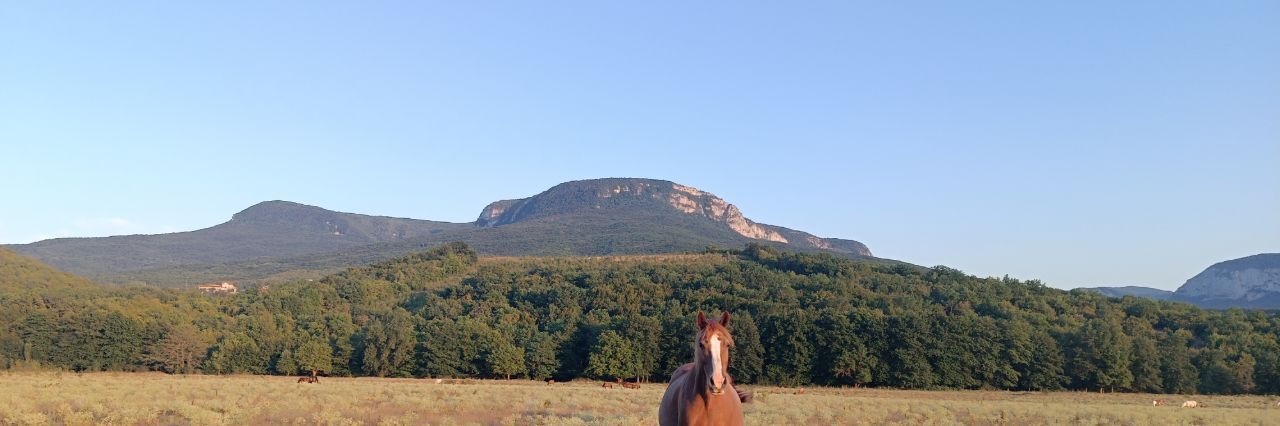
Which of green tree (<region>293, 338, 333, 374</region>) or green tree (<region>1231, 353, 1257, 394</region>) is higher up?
green tree (<region>1231, 353, 1257, 394</region>)

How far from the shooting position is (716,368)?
7781mm

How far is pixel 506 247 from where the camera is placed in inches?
7028

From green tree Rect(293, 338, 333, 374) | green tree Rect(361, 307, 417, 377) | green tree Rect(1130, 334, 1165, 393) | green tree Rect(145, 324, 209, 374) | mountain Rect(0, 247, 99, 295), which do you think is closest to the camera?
green tree Rect(1130, 334, 1165, 393)

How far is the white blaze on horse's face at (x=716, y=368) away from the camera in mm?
7582

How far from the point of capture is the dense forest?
59.5m

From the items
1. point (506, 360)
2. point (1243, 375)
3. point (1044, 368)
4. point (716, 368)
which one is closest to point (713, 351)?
point (716, 368)

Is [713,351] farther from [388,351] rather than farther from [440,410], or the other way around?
[388,351]

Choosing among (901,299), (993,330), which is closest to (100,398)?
(993,330)

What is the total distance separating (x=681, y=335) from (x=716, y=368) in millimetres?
57395

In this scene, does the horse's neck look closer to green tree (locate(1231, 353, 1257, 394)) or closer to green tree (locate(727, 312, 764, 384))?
green tree (locate(727, 312, 764, 384))

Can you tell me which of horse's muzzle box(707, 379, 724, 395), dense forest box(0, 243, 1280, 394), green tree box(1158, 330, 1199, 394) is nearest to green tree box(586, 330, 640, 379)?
dense forest box(0, 243, 1280, 394)

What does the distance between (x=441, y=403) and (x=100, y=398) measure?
10.8 m

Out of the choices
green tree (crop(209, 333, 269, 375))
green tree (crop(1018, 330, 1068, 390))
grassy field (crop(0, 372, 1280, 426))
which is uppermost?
grassy field (crop(0, 372, 1280, 426))

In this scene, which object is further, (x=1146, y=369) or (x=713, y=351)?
(x=1146, y=369)
